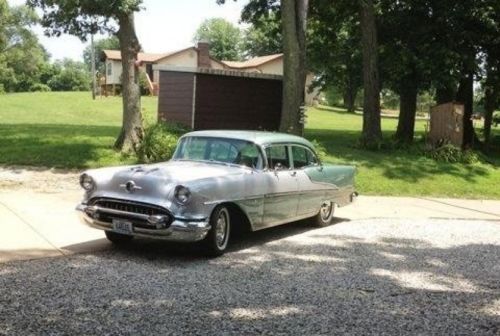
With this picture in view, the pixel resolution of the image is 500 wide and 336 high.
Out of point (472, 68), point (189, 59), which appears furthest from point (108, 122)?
point (189, 59)

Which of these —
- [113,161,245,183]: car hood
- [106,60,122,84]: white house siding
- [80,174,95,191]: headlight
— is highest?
[106,60,122,84]: white house siding

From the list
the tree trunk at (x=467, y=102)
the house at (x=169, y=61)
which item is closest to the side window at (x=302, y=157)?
the tree trunk at (x=467, y=102)

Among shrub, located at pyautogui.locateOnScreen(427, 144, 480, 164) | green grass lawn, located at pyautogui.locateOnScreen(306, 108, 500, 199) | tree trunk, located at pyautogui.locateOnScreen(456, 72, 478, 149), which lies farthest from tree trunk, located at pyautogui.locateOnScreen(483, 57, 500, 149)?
shrub, located at pyautogui.locateOnScreen(427, 144, 480, 164)

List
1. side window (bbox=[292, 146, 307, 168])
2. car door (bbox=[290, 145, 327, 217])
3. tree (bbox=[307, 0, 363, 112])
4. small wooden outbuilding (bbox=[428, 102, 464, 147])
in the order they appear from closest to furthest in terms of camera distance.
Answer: car door (bbox=[290, 145, 327, 217]) → side window (bbox=[292, 146, 307, 168]) → small wooden outbuilding (bbox=[428, 102, 464, 147]) → tree (bbox=[307, 0, 363, 112])

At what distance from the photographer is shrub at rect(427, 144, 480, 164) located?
18.7 m

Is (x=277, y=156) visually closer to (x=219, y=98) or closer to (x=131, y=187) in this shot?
(x=131, y=187)

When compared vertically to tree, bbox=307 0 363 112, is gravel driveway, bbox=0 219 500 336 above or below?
below

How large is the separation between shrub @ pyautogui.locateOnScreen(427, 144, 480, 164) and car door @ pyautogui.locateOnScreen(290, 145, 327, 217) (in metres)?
10.3

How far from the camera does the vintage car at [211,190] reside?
22.5 feet

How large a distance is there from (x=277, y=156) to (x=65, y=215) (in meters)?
3.55

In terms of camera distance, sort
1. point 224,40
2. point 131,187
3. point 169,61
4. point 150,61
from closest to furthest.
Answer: point 131,187
point 169,61
point 150,61
point 224,40

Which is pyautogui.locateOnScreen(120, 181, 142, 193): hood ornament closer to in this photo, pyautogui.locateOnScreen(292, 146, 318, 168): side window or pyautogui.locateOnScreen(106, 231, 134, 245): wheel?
pyautogui.locateOnScreen(106, 231, 134, 245): wheel

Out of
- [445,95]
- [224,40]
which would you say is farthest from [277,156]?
[224,40]

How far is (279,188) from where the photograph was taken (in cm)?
836
